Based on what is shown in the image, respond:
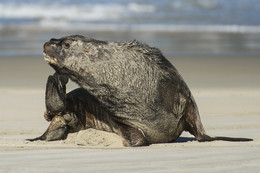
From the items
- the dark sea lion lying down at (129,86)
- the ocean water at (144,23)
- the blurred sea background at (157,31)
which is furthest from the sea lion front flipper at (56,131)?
the ocean water at (144,23)

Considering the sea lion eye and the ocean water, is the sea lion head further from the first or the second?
the ocean water

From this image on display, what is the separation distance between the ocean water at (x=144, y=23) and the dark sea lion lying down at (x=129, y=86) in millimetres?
12825

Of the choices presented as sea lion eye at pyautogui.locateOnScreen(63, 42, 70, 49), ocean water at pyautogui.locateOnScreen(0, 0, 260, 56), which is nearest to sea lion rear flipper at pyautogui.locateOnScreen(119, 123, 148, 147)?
sea lion eye at pyautogui.locateOnScreen(63, 42, 70, 49)

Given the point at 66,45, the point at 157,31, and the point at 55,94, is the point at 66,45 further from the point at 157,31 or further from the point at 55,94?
the point at 157,31

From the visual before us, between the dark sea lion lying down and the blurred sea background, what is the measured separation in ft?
21.9

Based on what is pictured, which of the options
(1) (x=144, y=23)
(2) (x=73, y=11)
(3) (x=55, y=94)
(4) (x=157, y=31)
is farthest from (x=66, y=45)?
(2) (x=73, y=11)

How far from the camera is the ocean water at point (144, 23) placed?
23.5m

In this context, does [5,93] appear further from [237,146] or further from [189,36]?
[189,36]

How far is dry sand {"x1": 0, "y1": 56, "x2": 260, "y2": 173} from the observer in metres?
5.91

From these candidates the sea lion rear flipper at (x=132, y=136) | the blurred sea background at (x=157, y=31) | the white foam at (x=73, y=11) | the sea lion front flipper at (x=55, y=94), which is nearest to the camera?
the sea lion rear flipper at (x=132, y=136)

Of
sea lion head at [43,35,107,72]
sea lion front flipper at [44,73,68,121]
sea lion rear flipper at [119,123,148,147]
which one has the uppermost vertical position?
sea lion head at [43,35,107,72]

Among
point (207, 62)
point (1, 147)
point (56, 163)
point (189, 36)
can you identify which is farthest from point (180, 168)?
point (189, 36)

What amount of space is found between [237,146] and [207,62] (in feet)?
38.6

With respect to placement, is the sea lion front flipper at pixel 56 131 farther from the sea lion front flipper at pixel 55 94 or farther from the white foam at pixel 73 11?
the white foam at pixel 73 11
